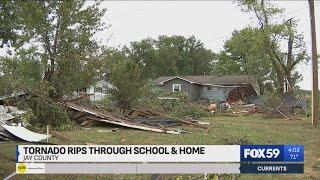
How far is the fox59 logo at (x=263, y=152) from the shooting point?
605cm

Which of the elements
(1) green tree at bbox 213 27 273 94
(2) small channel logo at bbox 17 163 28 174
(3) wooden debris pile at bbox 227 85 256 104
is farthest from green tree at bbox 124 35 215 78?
(2) small channel logo at bbox 17 163 28 174

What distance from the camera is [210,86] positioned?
214 ft

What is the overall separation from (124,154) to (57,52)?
20618mm

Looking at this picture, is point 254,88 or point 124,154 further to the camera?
point 254,88

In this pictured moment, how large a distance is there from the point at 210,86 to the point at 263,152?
196 ft

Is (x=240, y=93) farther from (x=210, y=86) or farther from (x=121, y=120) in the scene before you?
(x=121, y=120)

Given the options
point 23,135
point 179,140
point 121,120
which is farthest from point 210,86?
point 23,135

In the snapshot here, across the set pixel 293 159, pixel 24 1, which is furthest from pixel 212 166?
pixel 24 1

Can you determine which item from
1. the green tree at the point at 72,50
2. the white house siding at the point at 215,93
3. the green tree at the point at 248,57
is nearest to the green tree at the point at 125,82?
the green tree at the point at 72,50

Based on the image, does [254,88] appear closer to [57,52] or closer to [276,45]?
[276,45]

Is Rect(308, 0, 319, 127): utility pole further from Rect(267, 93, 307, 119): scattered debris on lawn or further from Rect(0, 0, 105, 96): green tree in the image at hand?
Rect(0, 0, 105, 96): green tree

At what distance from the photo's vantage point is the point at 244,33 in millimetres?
46531

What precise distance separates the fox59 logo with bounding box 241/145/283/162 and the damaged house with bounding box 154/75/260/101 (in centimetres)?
5694

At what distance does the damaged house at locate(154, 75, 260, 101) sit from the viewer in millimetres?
64000
